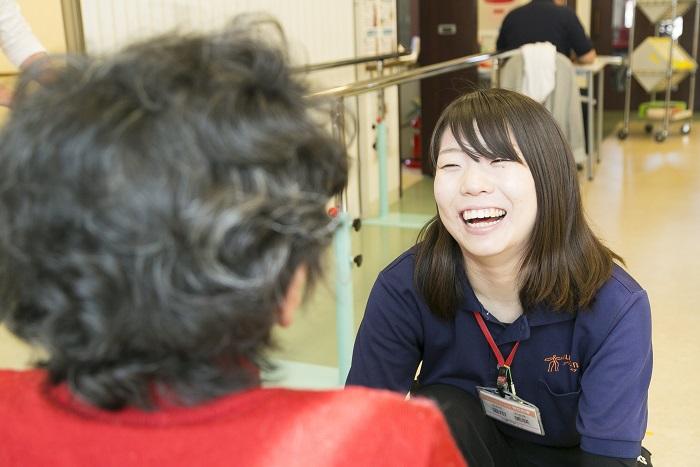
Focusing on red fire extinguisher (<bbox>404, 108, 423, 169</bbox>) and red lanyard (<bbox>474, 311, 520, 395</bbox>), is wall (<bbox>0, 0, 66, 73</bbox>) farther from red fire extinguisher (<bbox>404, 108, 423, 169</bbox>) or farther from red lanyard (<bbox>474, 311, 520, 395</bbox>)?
red fire extinguisher (<bbox>404, 108, 423, 169</bbox>)

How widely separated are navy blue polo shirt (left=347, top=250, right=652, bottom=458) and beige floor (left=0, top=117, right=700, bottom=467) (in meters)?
0.06

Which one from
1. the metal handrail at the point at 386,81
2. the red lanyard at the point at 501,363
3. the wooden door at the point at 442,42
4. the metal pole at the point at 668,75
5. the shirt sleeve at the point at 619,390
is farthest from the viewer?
the metal pole at the point at 668,75

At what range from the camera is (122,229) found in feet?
1.83

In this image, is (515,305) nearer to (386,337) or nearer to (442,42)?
(386,337)

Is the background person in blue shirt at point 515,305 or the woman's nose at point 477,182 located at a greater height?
the woman's nose at point 477,182

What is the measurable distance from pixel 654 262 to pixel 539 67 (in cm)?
138

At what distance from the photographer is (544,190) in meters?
1.35

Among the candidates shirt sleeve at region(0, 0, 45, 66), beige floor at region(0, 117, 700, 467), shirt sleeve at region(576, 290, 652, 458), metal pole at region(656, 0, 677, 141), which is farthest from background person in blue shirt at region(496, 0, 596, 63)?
Result: shirt sleeve at region(576, 290, 652, 458)

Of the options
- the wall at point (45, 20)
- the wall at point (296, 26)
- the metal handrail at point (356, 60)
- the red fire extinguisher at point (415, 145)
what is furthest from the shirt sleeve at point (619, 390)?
the red fire extinguisher at point (415, 145)

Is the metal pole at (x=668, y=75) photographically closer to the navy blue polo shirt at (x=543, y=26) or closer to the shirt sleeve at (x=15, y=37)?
the navy blue polo shirt at (x=543, y=26)

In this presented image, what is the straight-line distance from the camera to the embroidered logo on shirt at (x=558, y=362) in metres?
1.42

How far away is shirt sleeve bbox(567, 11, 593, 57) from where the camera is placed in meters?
5.09

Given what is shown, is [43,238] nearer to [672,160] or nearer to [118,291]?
[118,291]

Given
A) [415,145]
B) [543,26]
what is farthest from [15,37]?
[415,145]
